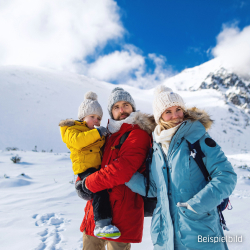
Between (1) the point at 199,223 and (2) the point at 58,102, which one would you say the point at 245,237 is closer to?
(1) the point at 199,223

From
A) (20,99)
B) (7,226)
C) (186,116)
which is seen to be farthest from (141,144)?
(20,99)

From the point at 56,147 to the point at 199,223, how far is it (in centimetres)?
1290

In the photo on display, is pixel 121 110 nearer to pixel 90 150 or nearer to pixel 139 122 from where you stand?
pixel 139 122

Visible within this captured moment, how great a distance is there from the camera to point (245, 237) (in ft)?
7.66

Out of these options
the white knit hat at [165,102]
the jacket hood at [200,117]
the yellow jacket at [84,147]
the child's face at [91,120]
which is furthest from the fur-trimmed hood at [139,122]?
the child's face at [91,120]

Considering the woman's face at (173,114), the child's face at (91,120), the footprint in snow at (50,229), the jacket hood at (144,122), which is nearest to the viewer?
the woman's face at (173,114)

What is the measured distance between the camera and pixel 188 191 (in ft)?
Answer: 4.32

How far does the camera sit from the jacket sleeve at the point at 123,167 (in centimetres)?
152

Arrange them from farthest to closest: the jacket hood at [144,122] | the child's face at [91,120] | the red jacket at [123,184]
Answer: the child's face at [91,120] < the jacket hood at [144,122] < the red jacket at [123,184]

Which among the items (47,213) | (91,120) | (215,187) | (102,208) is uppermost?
(91,120)

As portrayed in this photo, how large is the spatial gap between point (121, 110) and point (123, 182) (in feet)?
2.78

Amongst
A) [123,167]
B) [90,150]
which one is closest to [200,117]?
[123,167]

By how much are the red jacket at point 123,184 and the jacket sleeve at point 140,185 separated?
67 mm

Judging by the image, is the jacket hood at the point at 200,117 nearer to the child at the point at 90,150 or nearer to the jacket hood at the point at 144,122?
the jacket hood at the point at 144,122
